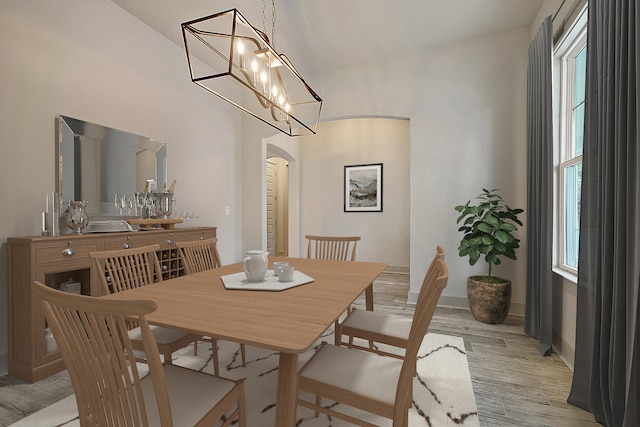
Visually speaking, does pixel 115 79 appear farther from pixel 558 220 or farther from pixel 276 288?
pixel 558 220

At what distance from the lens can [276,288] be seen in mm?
1504

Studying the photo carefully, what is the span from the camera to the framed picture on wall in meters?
5.75

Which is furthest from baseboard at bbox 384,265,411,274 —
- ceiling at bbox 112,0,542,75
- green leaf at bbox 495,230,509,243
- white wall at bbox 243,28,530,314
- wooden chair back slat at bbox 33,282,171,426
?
wooden chair back slat at bbox 33,282,171,426

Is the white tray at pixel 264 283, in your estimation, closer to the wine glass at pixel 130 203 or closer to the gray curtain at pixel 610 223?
the gray curtain at pixel 610 223

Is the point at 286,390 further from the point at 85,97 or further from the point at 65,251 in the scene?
the point at 85,97

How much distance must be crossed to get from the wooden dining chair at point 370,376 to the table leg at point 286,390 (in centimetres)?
22

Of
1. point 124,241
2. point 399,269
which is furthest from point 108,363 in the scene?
point 399,269

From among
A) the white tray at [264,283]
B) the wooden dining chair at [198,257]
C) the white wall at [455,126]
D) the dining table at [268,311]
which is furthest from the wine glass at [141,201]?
the white wall at [455,126]

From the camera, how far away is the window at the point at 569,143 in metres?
2.41

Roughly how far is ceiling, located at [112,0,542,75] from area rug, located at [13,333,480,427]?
124 inches

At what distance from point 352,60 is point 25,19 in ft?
10.3

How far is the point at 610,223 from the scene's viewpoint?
1531 millimetres

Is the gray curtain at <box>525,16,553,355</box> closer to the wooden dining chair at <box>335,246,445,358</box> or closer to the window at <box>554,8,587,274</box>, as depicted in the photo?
the window at <box>554,8,587,274</box>

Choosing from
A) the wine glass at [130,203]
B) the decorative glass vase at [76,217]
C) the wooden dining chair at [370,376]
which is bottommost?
the wooden dining chair at [370,376]
